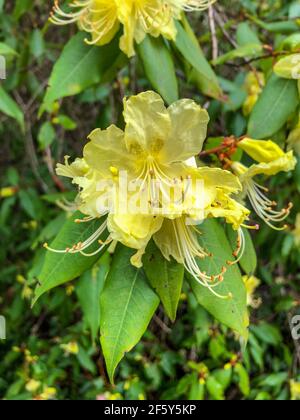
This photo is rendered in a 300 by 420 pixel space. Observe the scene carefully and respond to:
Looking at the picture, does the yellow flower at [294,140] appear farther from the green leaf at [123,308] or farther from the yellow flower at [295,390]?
the yellow flower at [295,390]

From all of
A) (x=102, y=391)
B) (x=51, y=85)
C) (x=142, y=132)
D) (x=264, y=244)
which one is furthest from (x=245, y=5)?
(x=102, y=391)

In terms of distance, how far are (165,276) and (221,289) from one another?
3.9 inches

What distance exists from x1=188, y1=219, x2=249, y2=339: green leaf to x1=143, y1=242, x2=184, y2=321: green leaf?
0.04 metres

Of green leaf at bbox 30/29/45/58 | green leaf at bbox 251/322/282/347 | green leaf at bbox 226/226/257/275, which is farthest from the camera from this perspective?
green leaf at bbox 251/322/282/347

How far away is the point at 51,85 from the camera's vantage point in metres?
1.08

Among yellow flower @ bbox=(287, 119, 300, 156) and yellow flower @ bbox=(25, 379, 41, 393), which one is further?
yellow flower @ bbox=(25, 379, 41, 393)

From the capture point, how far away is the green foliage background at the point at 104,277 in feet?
5.42

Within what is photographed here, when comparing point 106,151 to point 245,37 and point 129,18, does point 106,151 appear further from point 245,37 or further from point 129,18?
point 245,37

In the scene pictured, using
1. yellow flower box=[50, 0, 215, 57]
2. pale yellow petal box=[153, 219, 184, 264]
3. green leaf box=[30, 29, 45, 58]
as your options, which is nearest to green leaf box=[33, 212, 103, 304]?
pale yellow petal box=[153, 219, 184, 264]

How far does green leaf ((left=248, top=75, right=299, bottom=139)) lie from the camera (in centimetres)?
106

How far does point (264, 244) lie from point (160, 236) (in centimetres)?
139

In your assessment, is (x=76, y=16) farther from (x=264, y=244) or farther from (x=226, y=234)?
(x=264, y=244)

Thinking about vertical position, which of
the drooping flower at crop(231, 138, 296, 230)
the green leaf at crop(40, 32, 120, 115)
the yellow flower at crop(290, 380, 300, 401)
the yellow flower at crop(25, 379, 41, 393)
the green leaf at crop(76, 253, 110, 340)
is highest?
the green leaf at crop(40, 32, 120, 115)

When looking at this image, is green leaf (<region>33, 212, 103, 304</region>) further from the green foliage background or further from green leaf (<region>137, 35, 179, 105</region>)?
the green foliage background
